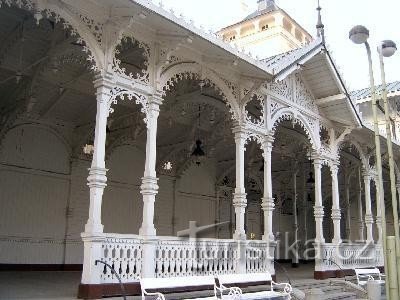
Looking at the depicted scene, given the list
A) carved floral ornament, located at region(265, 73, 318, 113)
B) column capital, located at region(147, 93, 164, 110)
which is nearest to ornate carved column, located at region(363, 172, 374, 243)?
carved floral ornament, located at region(265, 73, 318, 113)

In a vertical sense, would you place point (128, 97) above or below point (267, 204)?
above

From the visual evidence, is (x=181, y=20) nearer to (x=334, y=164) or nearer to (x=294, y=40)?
(x=334, y=164)

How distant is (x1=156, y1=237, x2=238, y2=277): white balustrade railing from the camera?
8.70 m

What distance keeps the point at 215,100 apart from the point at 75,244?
20.4ft

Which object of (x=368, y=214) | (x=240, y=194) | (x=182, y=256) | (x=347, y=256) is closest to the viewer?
(x=182, y=256)

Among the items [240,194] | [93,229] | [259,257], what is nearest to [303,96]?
[240,194]

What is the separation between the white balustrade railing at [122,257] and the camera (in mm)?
7727

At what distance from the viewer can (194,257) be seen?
944cm

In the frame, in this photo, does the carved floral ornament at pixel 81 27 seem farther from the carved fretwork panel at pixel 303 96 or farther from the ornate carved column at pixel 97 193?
the carved fretwork panel at pixel 303 96

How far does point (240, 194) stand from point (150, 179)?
283 centimetres

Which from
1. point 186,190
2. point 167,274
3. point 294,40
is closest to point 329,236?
point 186,190

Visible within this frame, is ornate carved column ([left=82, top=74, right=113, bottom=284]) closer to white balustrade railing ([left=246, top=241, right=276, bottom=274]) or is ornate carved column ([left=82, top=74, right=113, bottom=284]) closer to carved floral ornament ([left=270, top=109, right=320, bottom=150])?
white balustrade railing ([left=246, top=241, right=276, bottom=274])

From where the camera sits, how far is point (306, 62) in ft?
42.7

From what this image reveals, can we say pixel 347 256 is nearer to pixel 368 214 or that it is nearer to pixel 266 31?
pixel 368 214
